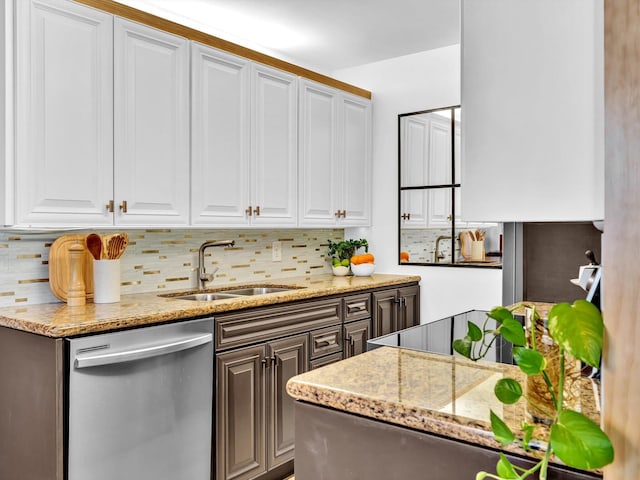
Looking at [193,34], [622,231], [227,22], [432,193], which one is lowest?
[622,231]

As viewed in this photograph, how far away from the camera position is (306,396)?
3.96 feet

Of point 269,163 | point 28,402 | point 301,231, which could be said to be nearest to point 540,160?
point 28,402

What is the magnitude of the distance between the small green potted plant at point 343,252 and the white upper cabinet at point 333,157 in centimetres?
17

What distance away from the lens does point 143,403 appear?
222 cm

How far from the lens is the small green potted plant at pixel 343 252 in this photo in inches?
159

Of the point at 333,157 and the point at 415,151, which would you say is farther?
the point at 415,151

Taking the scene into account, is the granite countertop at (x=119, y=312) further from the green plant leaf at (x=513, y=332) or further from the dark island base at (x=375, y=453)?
the green plant leaf at (x=513, y=332)

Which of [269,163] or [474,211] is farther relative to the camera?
[269,163]

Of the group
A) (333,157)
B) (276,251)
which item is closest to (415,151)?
(333,157)

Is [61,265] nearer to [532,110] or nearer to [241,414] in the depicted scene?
[241,414]

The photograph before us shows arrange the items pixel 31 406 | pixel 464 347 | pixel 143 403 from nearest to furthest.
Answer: pixel 464 347
pixel 31 406
pixel 143 403

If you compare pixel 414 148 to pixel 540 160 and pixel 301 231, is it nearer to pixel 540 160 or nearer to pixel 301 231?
pixel 301 231

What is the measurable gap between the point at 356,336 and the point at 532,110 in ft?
9.04

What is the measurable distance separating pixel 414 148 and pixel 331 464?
3.14 metres
